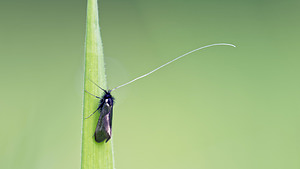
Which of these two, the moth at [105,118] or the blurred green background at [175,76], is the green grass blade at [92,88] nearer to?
the moth at [105,118]

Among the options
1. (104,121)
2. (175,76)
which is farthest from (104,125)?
(175,76)

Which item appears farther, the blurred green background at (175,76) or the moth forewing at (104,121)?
the blurred green background at (175,76)

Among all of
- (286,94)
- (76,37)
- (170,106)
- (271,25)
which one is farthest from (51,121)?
(271,25)

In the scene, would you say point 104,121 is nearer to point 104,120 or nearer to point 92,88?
point 104,120

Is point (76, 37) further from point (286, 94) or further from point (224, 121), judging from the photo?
point (286, 94)

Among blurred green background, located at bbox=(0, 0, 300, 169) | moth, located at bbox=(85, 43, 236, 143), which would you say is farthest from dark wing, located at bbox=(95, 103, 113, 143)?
blurred green background, located at bbox=(0, 0, 300, 169)

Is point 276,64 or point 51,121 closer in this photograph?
point 51,121

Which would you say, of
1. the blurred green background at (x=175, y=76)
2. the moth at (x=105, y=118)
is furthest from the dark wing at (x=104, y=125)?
the blurred green background at (x=175, y=76)
